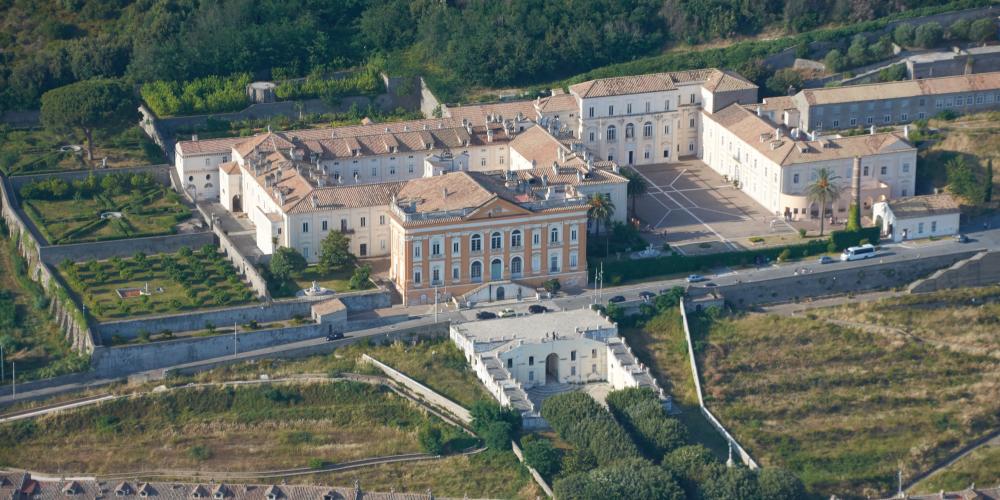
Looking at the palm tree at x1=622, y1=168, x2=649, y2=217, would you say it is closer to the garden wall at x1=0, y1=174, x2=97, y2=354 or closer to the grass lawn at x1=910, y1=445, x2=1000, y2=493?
the grass lawn at x1=910, y1=445, x2=1000, y2=493

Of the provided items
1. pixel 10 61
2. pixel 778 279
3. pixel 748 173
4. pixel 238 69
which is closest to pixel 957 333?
pixel 778 279

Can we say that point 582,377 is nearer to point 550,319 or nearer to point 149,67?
point 550,319

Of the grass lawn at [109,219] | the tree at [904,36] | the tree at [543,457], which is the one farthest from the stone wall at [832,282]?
the grass lawn at [109,219]

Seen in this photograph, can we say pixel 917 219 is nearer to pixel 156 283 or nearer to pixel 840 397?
pixel 840 397

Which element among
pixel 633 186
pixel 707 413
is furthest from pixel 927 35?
pixel 707 413

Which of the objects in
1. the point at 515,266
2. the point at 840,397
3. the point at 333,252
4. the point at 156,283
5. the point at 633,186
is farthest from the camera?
the point at 633,186

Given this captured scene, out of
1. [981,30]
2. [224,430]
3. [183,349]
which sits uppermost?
[981,30]

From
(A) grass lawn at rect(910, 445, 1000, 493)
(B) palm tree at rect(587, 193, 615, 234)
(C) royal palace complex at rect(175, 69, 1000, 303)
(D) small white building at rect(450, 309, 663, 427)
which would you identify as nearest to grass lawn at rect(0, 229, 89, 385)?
(C) royal palace complex at rect(175, 69, 1000, 303)
